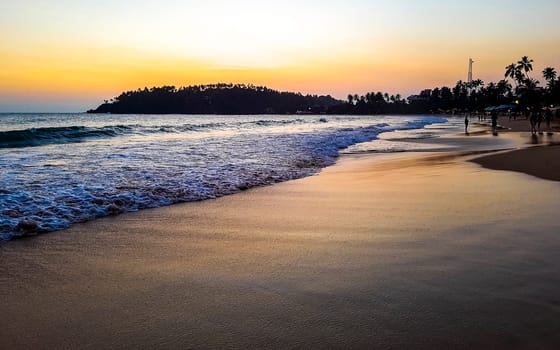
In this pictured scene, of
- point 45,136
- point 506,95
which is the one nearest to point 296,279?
point 45,136

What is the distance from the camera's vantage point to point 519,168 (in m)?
11.1

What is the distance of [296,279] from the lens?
3.62 meters

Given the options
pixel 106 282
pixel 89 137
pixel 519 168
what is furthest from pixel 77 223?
pixel 89 137

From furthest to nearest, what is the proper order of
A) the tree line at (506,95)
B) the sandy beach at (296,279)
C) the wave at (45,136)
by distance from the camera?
the tree line at (506,95)
the wave at (45,136)
the sandy beach at (296,279)

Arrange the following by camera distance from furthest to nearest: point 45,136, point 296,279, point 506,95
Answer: point 506,95
point 45,136
point 296,279

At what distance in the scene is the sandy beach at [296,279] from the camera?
2.68 meters

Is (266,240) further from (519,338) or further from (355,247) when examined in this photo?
(519,338)

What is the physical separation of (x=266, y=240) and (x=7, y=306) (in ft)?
8.35

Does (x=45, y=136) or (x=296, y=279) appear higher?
(x=45, y=136)

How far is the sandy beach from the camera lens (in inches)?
105

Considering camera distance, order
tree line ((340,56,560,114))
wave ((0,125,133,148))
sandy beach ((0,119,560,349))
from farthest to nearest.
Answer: tree line ((340,56,560,114)) < wave ((0,125,133,148)) < sandy beach ((0,119,560,349))

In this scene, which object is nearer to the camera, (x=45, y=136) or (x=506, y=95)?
(x=45, y=136)

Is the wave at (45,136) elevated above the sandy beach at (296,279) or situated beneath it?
elevated above

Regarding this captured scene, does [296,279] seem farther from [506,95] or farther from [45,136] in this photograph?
[506,95]
